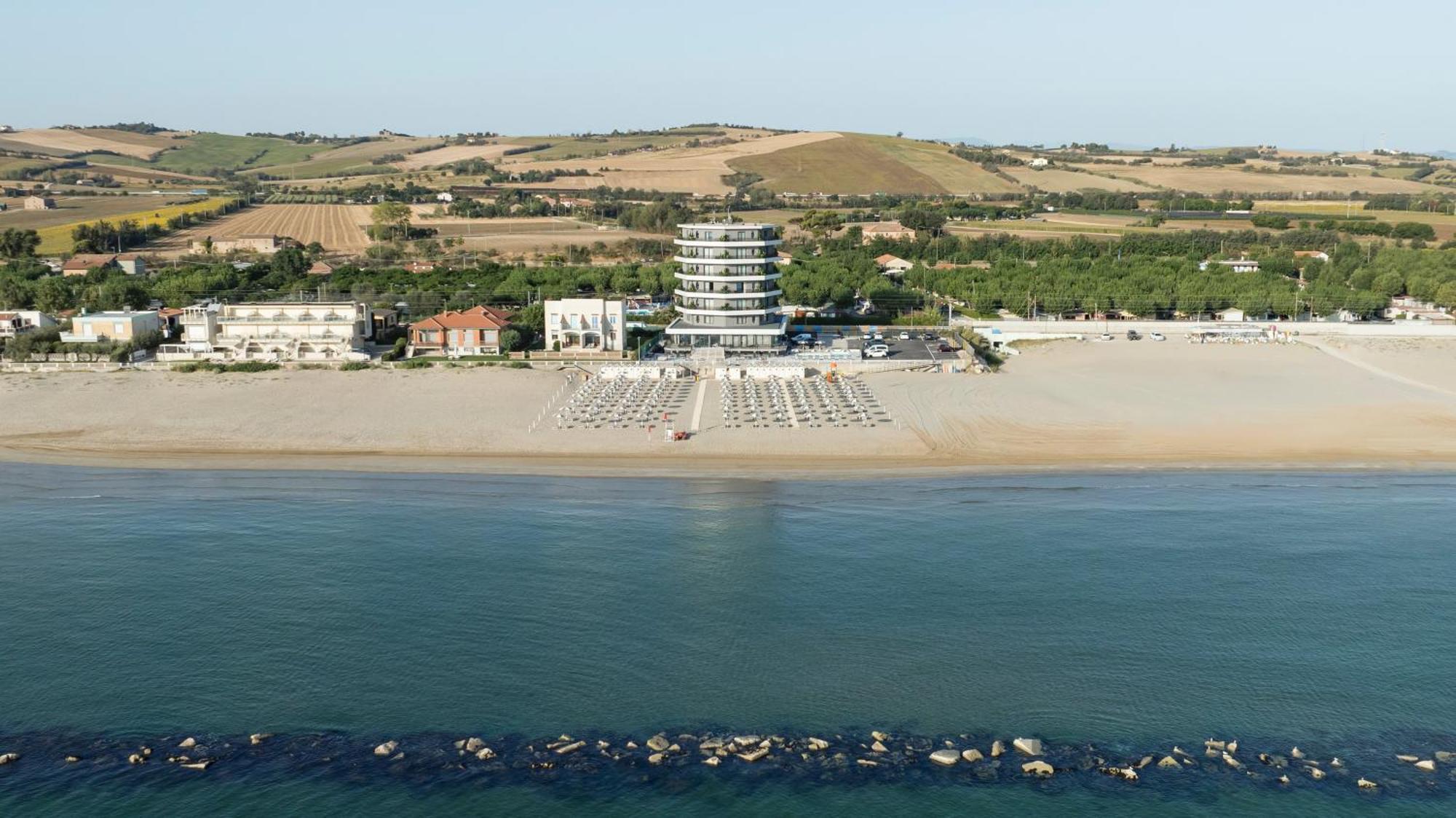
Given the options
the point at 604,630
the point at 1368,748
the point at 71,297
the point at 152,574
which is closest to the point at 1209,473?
the point at 1368,748

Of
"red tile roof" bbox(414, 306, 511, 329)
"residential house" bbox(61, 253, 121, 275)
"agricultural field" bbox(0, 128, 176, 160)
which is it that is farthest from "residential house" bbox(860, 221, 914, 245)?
"agricultural field" bbox(0, 128, 176, 160)

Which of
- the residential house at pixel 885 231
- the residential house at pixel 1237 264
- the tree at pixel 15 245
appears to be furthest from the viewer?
the residential house at pixel 885 231

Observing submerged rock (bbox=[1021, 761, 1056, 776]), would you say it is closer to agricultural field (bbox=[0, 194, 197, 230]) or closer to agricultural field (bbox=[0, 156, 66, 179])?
agricultural field (bbox=[0, 194, 197, 230])

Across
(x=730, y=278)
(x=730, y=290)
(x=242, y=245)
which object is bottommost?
(x=730, y=290)

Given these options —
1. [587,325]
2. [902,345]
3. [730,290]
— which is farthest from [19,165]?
[902,345]

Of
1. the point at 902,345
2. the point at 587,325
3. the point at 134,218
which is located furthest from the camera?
the point at 134,218

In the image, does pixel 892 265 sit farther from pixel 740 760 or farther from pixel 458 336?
pixel 740 760

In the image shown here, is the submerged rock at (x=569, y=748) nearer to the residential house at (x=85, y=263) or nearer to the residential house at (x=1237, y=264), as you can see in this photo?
the residential house at (x=85, y=263)

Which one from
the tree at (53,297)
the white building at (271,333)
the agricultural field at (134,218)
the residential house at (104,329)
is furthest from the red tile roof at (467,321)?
the agricultural field at (134,218)
